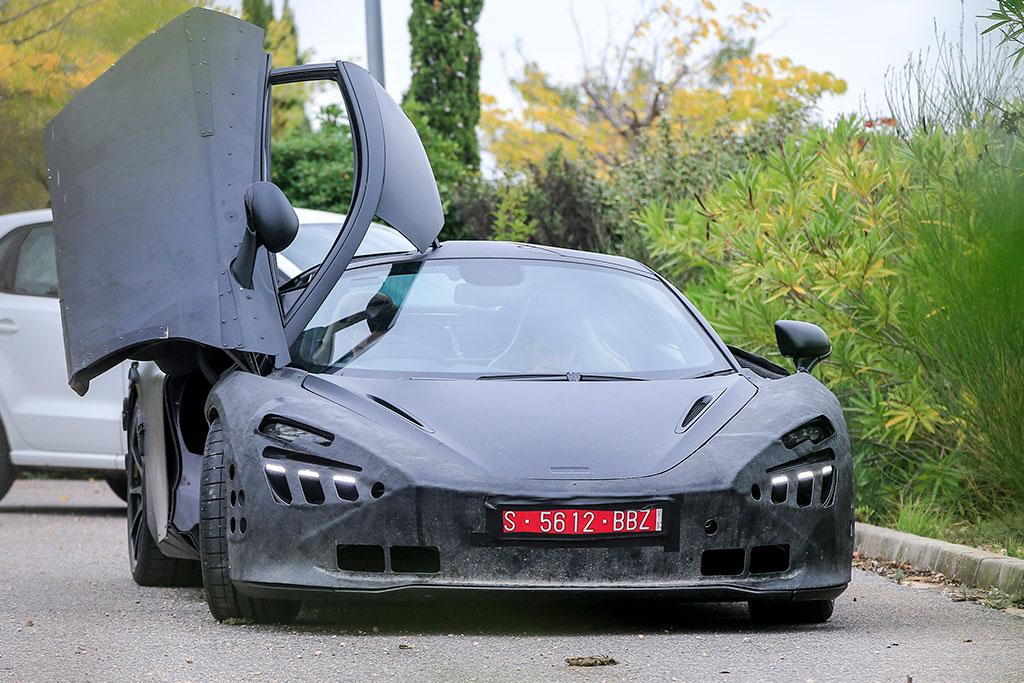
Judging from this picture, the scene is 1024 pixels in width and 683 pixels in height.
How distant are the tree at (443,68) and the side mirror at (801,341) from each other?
17.8 m

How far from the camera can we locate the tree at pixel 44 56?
20.8 feet

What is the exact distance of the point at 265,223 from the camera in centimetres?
596

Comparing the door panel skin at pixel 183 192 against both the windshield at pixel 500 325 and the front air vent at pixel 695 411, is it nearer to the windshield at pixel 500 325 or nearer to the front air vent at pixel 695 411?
the windshield at pixel 500 325

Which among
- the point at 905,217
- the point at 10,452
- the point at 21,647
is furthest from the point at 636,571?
the point at 10,452

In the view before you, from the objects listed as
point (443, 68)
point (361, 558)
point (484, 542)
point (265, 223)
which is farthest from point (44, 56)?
point (443, 68)

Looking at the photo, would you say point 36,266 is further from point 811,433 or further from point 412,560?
point 811,433

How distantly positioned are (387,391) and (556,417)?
571mm

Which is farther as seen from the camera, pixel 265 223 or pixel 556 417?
pixel 265 223

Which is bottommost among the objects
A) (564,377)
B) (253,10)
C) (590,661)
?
(590,661)

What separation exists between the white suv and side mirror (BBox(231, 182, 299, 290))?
5086mm

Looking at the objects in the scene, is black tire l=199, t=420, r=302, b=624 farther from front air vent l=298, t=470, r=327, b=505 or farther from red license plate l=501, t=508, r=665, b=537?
red license plate l=501, t=508, r=665, b=537

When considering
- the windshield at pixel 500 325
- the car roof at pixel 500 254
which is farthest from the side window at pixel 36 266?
the windshield at pixel 500 325

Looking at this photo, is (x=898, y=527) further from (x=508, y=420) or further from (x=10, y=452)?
(x=10, y=452)

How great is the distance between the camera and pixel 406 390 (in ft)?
18.9
